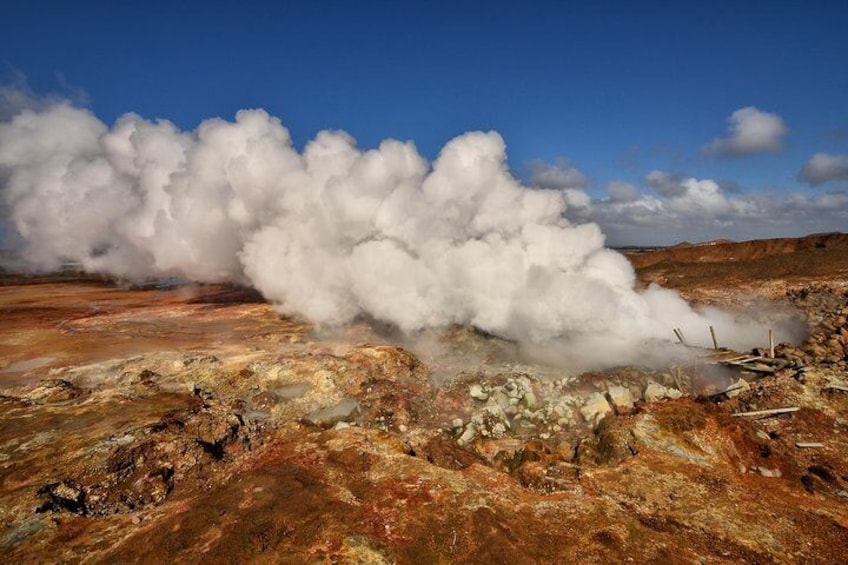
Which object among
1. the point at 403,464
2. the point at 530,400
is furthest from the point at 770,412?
the point at 403,464

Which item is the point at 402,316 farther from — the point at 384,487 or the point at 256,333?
the point at 384,487

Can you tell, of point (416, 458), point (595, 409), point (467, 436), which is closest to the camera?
point (416, 458)

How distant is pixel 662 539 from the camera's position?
6.84 metres

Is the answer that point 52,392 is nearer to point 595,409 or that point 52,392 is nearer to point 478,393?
point 478,393

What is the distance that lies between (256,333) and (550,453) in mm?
16132

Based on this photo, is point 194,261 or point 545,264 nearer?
point 545,264

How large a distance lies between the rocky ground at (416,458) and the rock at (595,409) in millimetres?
82

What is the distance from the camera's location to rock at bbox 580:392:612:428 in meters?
11.6

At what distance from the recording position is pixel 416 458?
9461 millimetres

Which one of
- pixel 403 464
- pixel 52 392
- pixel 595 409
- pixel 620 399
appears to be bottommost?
pixel 403 464

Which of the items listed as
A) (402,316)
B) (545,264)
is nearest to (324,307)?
(402,316)

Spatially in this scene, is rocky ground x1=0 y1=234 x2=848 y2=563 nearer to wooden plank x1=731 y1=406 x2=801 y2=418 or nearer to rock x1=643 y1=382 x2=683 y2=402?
rock x1=643 y1=382 x2=683 y2=402

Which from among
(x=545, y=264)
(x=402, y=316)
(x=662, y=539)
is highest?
(x=545, y=264)

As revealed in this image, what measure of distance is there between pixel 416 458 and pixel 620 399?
6446 mm
